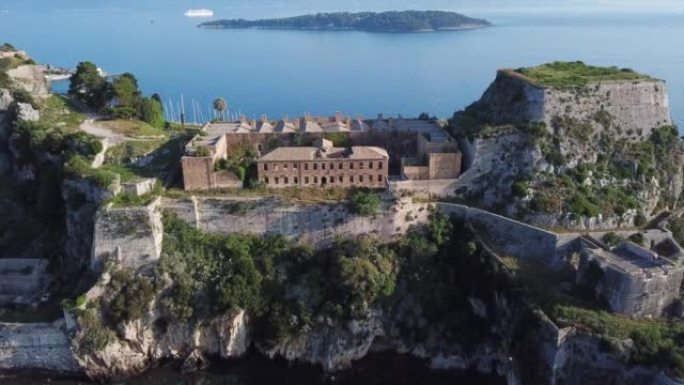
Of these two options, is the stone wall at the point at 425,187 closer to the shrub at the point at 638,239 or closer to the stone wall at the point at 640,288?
the stone wall at the point at 640,288

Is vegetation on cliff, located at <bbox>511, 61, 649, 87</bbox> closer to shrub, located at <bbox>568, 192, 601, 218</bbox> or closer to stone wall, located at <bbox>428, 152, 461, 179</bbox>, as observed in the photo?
stone wall, located at <bbox>428, 152, 461, 179</bbox>

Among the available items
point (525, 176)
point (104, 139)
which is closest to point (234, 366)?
point (104, 139)

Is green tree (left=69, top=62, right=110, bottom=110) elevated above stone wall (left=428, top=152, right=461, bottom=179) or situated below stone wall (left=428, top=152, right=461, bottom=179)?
above

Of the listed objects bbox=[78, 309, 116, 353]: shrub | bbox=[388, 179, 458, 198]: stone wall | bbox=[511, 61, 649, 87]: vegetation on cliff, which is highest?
bbox=[511, 61, 649, 87]: vegetation on cliff

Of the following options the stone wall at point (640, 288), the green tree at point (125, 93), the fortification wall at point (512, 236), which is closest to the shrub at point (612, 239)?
the fortification wall at point (512, 236)

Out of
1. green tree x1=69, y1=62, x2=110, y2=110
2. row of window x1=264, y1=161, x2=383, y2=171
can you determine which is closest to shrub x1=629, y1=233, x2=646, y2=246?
row of window x1=264, y1=161, x2=383, y2=171

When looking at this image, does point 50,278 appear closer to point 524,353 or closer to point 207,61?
point 524,353
